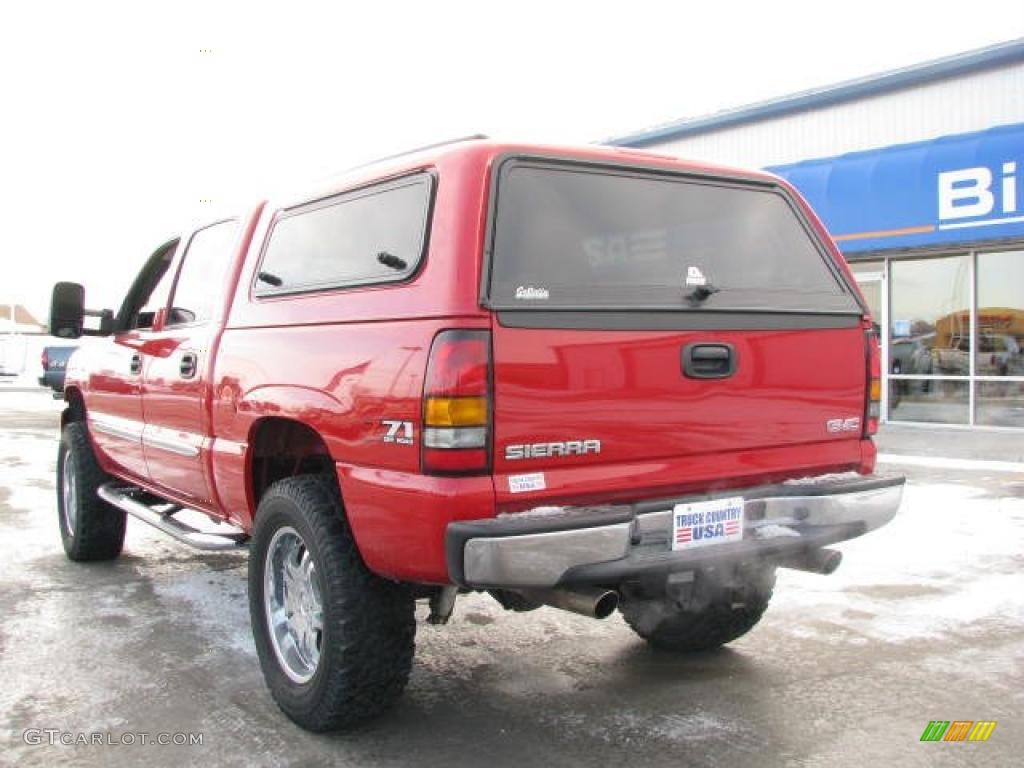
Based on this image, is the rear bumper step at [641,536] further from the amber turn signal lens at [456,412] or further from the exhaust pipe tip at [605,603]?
the amber turn signal lens at [456,412]

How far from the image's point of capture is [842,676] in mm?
4039

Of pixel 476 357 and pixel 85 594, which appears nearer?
pixel 476 357

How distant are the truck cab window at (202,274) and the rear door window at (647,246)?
1757 mm

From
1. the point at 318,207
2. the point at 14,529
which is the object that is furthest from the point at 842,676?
the point at 14,529

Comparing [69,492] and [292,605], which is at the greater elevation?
[69,492]

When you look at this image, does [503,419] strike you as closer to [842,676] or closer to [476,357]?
[476,357]

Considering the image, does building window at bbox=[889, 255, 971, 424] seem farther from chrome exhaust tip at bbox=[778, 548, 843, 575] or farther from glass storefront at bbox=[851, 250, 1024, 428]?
chrome exhaust tip at bbox=[778, 548, 843, 575]

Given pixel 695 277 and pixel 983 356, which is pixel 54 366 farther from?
pixel 695 277

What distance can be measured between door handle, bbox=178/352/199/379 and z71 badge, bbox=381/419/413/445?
1639mm

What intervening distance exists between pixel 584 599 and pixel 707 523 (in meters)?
0.49

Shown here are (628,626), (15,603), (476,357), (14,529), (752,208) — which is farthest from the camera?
(14,529)

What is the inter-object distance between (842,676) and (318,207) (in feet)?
9.52

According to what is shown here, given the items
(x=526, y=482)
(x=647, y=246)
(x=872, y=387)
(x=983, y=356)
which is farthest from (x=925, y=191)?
(x=526, y=482)

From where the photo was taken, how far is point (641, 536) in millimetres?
3088
